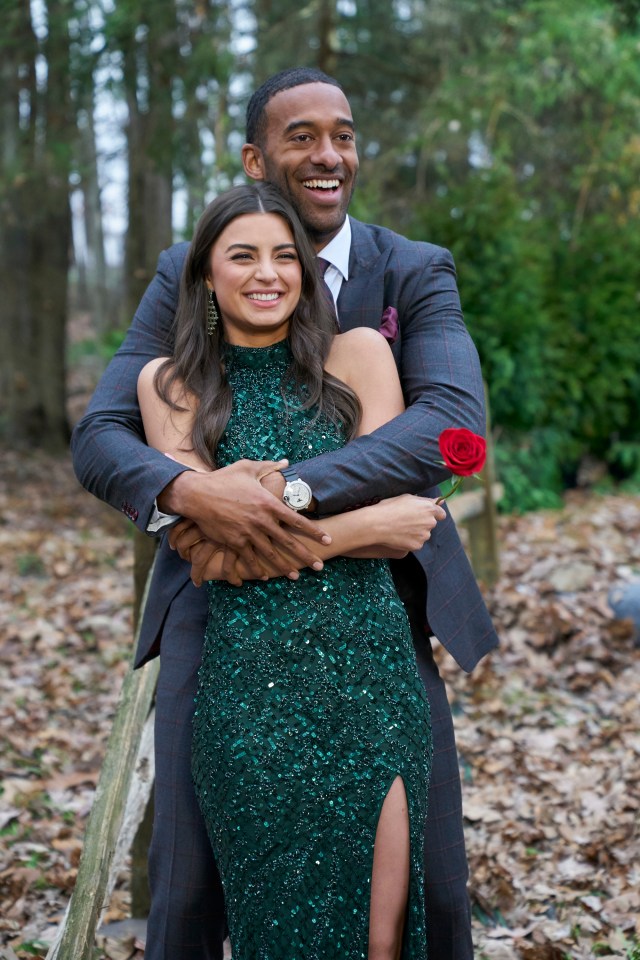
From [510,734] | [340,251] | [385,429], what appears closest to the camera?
[385,429]

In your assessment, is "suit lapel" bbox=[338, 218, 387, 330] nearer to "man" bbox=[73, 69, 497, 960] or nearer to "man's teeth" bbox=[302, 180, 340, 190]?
"man" bbox=[73, 69, 497, 960]

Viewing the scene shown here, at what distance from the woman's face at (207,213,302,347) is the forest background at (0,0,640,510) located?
769 centimetres

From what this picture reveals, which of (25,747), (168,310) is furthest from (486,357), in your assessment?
(168,310)

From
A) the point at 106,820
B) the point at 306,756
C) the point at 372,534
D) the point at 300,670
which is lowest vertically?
the point at 106,820

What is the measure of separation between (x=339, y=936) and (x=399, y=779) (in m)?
0.39

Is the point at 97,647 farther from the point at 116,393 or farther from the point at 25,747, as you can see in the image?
the point at 116,393

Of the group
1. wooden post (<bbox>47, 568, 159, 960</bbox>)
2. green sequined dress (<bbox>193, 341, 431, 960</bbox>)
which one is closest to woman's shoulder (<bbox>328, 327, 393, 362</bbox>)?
green sequined dress (<bbox>193, 341, 431, 960</bbox>)

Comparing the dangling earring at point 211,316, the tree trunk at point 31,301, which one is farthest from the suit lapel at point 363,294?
the tree trunk at point 31,301

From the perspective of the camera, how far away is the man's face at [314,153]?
328 cm

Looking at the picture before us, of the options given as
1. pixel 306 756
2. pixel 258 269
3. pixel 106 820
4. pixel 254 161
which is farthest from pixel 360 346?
pixel 106 820

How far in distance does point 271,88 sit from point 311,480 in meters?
1.35

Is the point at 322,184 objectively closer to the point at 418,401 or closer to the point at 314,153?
the point at 314,153

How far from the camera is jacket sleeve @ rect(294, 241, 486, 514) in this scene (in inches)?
110

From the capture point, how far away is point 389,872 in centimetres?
271
